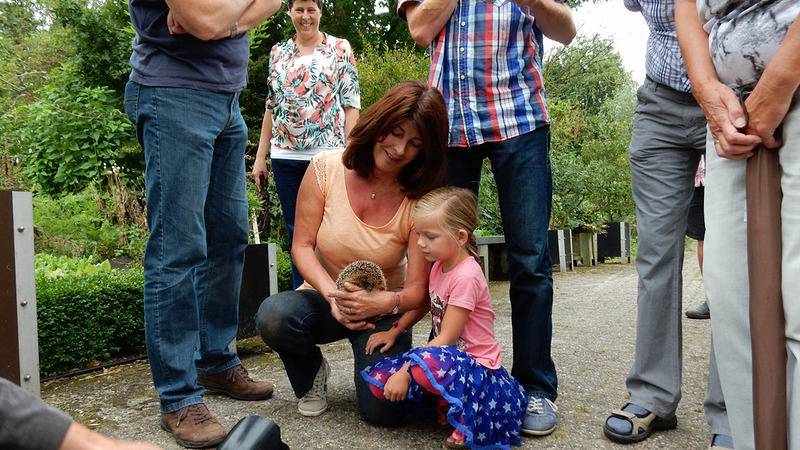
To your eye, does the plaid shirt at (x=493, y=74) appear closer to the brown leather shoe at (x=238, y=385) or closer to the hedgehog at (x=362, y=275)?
the hedgehog at (x=362, y=275)

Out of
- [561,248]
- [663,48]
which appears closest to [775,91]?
[663,48]

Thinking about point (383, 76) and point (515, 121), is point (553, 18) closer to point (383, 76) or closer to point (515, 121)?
point (515, 121)

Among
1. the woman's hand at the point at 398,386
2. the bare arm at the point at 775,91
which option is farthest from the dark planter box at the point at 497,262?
the bare arm at the point at 775,91

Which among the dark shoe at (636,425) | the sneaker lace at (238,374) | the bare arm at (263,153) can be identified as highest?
the bare arm at (263,153)

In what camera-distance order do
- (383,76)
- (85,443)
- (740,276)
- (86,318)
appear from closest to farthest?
(85,443) → (740,276) → (86,318) → (383,76)

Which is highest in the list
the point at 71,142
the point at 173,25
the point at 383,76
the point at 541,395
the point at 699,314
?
the point at 383,76

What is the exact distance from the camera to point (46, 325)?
10.7 ft

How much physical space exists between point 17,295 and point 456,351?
187 cm

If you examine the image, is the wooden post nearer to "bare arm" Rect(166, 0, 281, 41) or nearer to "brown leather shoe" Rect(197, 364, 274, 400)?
"brown leather shoe" Rect(197, 364, 274, 400)

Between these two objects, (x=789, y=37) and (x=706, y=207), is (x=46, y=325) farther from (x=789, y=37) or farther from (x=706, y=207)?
(x=789, y=37)

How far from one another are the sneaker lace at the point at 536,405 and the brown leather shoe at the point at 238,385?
1.12m

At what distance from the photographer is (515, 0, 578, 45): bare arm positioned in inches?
87.9

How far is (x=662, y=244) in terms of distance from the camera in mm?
2150

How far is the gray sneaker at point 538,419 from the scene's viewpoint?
7.11 feet
